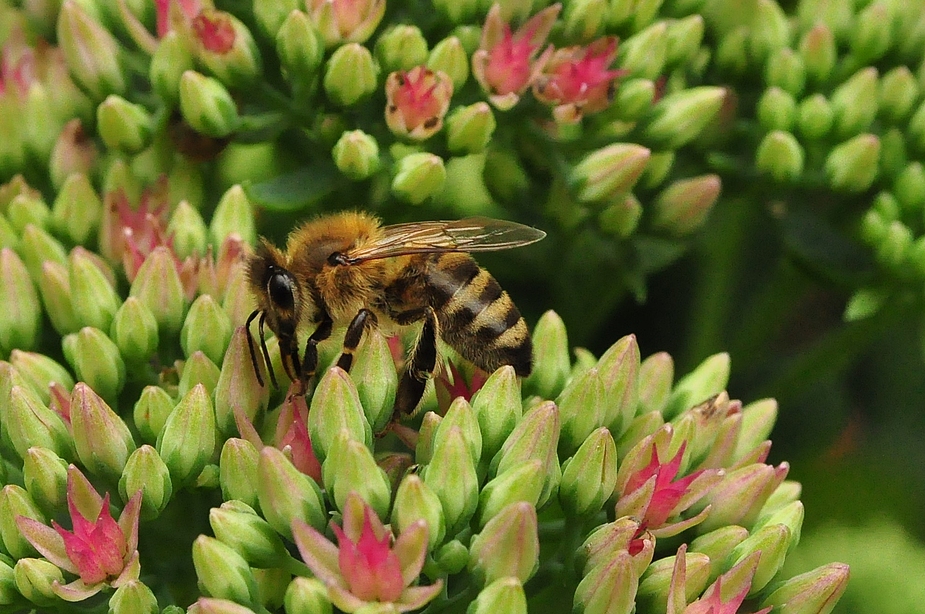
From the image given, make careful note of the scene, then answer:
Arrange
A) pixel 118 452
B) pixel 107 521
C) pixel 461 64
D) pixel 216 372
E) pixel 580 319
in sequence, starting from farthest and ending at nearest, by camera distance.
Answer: pixel 580 319 < pixel 461 64 < pixel 216 372 < pixel 118 452 < pixel 107 521

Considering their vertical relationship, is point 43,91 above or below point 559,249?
above

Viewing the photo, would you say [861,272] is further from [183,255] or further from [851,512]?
[183,255]

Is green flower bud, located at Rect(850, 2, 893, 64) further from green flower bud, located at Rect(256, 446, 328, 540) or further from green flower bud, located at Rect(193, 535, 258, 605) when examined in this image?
green flower bud, located at Rect(193, 535, 258, 605)

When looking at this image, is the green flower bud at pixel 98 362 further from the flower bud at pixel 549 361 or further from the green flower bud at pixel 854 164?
the green flower bud at pixel 854 164

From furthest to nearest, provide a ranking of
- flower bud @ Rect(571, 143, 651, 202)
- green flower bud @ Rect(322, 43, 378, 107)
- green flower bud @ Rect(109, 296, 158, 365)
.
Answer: flower bud @ Rect(571, 143, 651, 202), green flower bud @ Rect(322, 43, 378, 107), green flower bud @ Rect(109, 296, 158, 365)

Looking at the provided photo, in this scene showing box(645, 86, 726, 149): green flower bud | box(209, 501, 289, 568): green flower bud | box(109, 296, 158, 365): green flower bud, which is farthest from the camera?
box(645, 86, 726, 149): green flower bud

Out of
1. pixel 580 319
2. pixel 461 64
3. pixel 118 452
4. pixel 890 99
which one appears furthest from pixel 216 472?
pixel 890 99

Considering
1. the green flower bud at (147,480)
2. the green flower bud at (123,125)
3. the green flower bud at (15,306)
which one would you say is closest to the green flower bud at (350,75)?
the green flower bud at (123,125)

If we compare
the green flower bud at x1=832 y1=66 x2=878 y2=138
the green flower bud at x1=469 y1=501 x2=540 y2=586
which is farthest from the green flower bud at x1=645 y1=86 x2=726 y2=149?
the green flower bud at x1=469 y1=501 x2=540 y2=586
